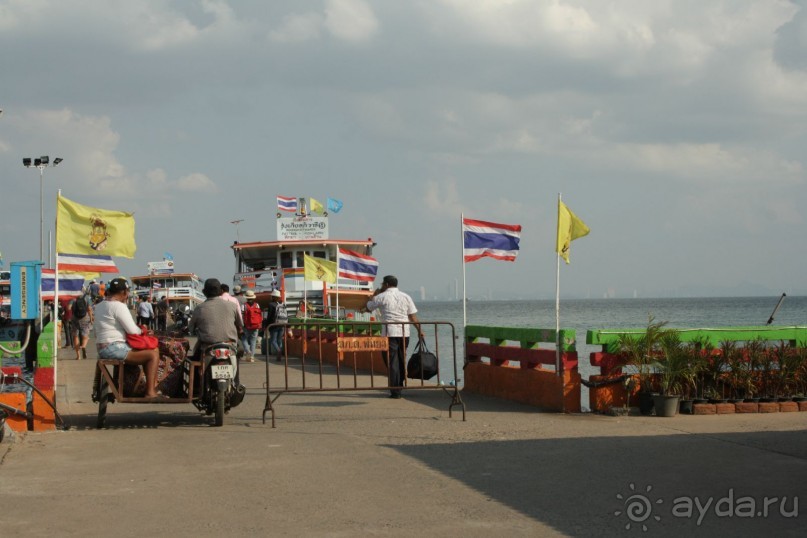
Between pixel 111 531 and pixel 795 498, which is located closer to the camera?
pixel 111 531

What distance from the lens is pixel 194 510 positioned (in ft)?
22.5

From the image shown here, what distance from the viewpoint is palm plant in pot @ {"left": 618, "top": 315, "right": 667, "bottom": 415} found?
12039 millimetres

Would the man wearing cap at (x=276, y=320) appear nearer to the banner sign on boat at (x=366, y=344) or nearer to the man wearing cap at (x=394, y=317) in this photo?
the man wearing cap at (x=394, y=317)

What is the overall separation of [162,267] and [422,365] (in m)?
66.6

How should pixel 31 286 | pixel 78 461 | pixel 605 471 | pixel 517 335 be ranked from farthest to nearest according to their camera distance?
pixel 31 286, pixel 517 335, pixel 78 461, pixel 605 471

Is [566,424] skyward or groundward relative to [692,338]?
groundward

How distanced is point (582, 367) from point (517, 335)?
39.4 ft

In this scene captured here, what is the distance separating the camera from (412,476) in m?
8.04

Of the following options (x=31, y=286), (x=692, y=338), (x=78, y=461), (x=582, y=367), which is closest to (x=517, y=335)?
(x=692, y=338)

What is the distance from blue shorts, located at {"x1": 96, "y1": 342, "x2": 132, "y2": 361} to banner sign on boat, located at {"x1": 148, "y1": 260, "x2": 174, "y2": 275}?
65753mm

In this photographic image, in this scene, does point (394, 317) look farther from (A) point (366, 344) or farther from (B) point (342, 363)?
(B) point (342, 363)

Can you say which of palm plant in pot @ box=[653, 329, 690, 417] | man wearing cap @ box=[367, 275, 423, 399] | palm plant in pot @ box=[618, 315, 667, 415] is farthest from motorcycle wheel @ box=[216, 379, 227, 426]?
palm plant in pot @ box=[653, 329, 690, 417]

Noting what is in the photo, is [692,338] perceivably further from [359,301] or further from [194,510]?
[359,301]

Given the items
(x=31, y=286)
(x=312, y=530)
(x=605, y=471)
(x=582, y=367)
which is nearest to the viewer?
(x=312, y=530)
